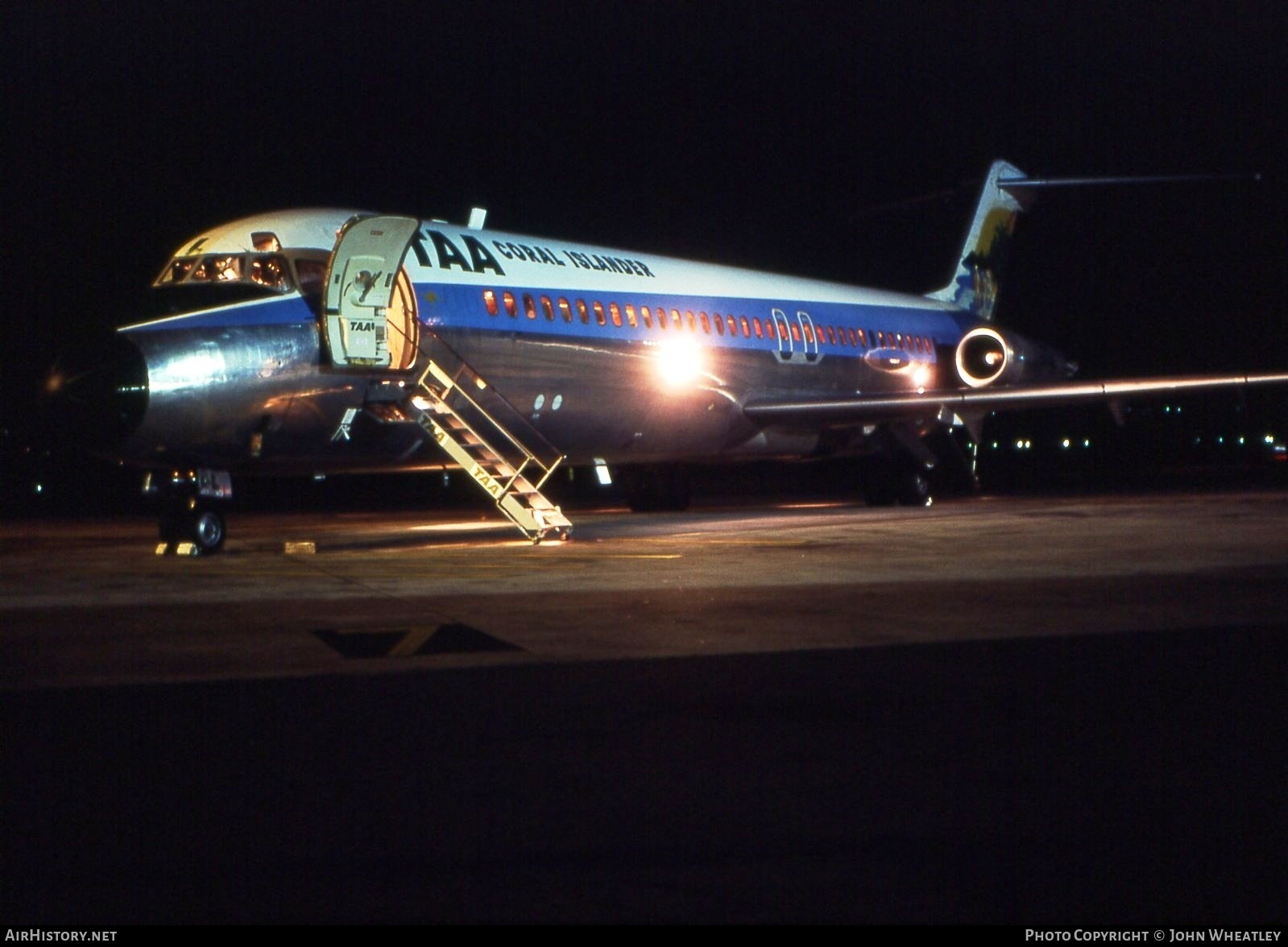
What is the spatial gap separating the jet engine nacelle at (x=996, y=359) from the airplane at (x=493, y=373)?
2886 millimetres

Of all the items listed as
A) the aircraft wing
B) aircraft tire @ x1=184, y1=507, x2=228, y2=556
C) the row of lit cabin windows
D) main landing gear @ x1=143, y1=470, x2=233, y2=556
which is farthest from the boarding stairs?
the aircraft wing

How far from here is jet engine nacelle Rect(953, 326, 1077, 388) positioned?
105 ft

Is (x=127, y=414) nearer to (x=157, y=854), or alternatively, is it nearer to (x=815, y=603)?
(x=815, y=603)

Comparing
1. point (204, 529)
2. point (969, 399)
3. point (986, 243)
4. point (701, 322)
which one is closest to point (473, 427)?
point (204, 529)

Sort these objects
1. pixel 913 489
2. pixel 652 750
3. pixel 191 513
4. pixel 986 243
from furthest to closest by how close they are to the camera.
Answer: pixel 986 243 < pixel 913 489 < pixel 191 513 < pixel 652 750

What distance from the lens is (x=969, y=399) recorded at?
25.9 meters

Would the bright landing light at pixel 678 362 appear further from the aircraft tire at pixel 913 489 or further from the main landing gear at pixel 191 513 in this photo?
the main landing gear at pixel 191 513

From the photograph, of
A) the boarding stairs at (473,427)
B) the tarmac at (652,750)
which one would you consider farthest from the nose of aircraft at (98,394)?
the tarmac at (652,750)

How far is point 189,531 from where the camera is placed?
681 inches

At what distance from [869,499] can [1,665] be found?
20.6 metres

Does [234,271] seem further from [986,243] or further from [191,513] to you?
[986,243]

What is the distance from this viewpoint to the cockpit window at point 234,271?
17669 mm

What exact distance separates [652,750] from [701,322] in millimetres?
18329

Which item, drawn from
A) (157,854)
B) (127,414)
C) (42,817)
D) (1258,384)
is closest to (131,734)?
(42,817)
